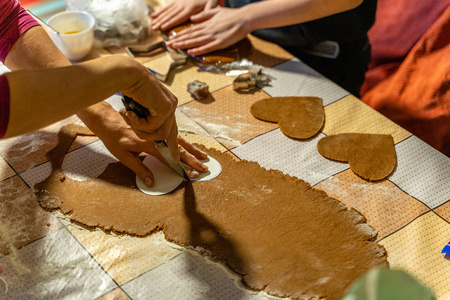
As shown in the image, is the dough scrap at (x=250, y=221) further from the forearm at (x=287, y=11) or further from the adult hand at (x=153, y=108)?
the forearm at (x=287, y=11)

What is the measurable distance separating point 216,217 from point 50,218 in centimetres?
43

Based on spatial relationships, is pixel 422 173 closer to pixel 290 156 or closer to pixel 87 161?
pixel 290 156

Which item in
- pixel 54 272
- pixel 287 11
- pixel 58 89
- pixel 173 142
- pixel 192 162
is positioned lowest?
pixel 54 272

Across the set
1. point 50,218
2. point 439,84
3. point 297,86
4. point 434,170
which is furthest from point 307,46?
point 50,218

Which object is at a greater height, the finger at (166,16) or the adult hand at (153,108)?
the adult hand at (153,108)

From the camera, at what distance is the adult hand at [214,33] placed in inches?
67.8

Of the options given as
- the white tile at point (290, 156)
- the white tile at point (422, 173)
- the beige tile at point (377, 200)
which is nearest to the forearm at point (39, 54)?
the white tile at point (290, 156)

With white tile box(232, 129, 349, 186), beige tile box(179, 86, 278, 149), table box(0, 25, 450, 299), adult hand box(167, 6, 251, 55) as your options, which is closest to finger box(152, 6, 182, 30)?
adult hand box(167, 6, 251, 55)

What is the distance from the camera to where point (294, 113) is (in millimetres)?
1501

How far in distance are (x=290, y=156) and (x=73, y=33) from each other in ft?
3.05

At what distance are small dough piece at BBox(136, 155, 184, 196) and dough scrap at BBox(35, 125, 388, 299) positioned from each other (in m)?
0.02

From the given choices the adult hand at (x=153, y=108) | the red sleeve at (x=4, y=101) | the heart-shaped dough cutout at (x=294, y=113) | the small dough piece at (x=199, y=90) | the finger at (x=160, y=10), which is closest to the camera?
the red sleeve at (x=4, y=101)

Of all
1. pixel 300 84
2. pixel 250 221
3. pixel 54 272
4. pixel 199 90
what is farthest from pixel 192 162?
pixel 300 84

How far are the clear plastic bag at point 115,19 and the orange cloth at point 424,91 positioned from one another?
97 cm
